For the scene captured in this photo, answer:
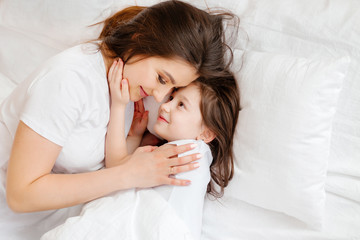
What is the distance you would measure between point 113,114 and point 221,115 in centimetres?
36

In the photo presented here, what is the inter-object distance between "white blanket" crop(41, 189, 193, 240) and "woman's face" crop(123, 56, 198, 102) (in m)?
0.33

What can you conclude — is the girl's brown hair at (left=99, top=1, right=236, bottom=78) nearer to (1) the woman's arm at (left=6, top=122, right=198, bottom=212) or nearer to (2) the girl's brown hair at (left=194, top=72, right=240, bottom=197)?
(2) the girl's brown hair at (left=194, top=72, right=240, bottom=197)

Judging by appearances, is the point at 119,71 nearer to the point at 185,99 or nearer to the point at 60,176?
the point at 185,99

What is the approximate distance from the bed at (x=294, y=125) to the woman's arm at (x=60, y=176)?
226mm

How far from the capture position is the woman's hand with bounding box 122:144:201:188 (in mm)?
1108

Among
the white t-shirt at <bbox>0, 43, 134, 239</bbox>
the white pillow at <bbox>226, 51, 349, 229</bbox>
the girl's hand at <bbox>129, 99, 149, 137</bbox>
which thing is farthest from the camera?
the girl's hand at <bbox>129, 99, 149, 137</bbox>

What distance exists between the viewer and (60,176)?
3.51 ft

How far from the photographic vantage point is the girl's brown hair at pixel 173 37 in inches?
40.9

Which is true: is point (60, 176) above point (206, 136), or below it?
above

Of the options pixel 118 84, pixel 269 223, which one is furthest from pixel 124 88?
pixel 269 223

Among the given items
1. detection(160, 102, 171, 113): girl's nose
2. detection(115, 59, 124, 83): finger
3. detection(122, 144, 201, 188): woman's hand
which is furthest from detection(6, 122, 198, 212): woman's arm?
detection(115, 59, 124, 83): finger

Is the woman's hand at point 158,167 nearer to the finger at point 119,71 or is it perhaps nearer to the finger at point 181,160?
the finger at point 181,160

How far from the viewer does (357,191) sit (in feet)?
3.85

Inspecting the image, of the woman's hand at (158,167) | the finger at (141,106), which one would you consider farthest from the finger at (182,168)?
the finger at (141,106)
